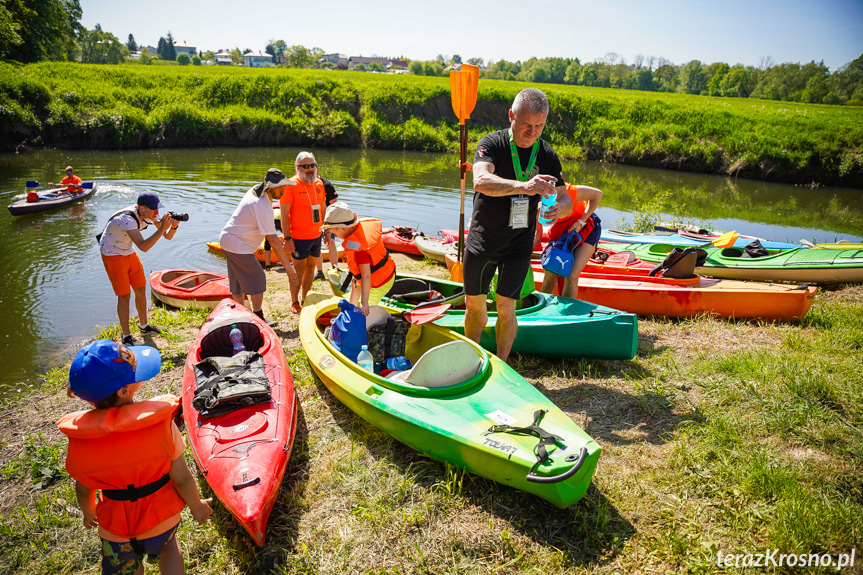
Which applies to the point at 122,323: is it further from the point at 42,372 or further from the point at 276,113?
the point at 276,113

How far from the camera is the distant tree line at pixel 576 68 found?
30797mm

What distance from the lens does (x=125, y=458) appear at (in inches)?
82.4

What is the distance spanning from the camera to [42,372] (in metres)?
5.68

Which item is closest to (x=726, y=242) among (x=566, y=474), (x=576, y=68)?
(x=566, y=474)

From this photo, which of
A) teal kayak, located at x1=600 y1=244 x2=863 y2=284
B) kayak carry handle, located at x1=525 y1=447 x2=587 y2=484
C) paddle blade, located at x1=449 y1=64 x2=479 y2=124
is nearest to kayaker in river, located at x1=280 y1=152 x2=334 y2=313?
paddle blade, located at x1=449 y1=64 x2=479 y2=124

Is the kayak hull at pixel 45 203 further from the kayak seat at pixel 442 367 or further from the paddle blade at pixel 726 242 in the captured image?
the paddle blade at pixel 726 242

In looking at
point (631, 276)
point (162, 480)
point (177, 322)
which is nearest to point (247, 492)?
point (162, 480)

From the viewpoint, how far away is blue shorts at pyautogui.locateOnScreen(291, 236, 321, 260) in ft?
20.6

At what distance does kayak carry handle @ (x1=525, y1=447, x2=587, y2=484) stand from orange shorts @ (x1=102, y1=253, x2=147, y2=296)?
198 inches

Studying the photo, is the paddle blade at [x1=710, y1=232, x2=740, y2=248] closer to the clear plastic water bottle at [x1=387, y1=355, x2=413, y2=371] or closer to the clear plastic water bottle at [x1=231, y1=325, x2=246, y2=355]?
the clear plastic water bottle at [x1=387, y1=355, x2=413, y2=371]

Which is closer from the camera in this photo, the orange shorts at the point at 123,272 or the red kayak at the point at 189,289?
the orange shorts at the point at 123,272

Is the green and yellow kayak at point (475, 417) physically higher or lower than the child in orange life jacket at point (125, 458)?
lower

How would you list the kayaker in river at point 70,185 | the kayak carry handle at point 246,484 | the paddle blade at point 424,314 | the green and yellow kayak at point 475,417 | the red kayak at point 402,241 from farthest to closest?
the kayaker in river at point 70,185
the red kayak at point 402,241
the paddle blade at point 424,314
the kayak carry handle at point 246,484
the green and yellow kayak at point 475,417

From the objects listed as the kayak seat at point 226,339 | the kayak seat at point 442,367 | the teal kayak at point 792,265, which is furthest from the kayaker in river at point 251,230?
the teal kayak at point 792,265
